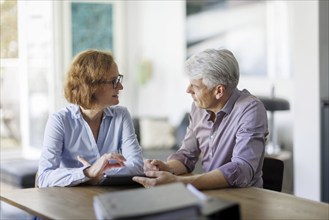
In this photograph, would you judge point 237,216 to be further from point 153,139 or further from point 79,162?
point 153,139

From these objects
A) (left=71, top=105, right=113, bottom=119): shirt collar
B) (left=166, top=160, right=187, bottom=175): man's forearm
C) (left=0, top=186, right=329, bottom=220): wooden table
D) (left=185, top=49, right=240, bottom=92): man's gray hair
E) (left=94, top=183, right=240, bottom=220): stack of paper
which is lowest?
(left=0, top=186, right=329, bottom=220): wooden table

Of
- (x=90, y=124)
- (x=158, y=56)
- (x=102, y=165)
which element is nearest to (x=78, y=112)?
(x=90, y=124)

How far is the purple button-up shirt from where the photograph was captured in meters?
2.54

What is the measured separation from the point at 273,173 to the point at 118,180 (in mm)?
708

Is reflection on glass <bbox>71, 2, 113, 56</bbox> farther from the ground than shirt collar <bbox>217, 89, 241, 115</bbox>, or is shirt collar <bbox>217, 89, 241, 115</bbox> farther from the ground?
reflection on glass <bbox>71, 2, 113, 56</bbox>

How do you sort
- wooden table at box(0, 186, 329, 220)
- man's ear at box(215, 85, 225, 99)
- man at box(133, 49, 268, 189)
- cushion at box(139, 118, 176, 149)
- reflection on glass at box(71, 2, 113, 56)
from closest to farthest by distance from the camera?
1. wooden table at box(0, 186, 329, 220)
2. man at box(133, 49, 268, 189)
3. man's ear at box(215, 85, 225, 99)
4. cushion at box(139, 118, 176, 149)
5. reflection on glass at box(71, 2, 113, 56)

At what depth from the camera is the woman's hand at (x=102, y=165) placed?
8.16 feet

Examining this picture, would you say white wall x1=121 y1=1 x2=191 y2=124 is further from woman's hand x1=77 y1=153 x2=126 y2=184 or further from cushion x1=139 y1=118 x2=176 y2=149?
woman's hand x1=77 y1=153 x2=126 y2=184

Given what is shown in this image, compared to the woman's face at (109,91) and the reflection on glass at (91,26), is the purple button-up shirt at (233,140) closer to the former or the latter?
the woman's face at (109,91)

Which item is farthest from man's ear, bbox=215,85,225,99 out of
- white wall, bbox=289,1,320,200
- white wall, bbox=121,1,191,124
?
white wall, bbox=121,1,191,124

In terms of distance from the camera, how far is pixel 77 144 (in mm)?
2783

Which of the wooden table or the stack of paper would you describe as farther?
the wooden table

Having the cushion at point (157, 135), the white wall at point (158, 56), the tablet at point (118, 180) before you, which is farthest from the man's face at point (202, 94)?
the white wall at point (158, 56)

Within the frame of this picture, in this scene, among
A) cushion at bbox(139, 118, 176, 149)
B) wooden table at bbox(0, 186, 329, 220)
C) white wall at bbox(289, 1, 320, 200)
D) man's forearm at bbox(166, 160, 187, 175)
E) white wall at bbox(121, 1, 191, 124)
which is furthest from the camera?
white wall at bbox(121, 1, 191, 124)
